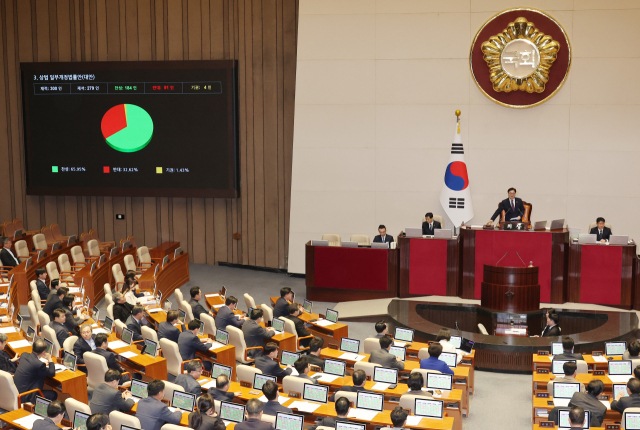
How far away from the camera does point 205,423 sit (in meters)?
5.90

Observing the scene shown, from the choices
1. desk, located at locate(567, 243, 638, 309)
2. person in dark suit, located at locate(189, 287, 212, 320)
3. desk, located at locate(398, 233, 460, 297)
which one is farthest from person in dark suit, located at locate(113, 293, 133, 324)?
desk, located at locate(567, 243, 638, 309)

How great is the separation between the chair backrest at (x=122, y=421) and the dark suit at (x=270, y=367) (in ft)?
5.71

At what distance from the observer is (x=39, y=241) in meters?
14.4

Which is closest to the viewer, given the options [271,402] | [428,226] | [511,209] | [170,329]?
[271,402]

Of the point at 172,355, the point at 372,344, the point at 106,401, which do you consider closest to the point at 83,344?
the point at 172,355

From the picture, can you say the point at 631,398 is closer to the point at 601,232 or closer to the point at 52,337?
the point at 601,232

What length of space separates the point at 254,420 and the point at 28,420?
7.00ft

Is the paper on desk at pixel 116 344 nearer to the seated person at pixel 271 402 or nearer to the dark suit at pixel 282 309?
the dark suit at pixel 282 309

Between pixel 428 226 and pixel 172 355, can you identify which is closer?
pixel 172 355

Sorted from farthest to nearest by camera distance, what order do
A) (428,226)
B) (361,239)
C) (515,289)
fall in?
(361,239) → (428,226) → (515,289)

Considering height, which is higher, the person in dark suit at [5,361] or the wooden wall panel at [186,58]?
the wooden wall panel at [186,58]

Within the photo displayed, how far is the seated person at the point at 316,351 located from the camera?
805cm

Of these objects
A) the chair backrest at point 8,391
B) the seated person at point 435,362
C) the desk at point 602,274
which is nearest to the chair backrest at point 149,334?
the chair backrest at point 8,391

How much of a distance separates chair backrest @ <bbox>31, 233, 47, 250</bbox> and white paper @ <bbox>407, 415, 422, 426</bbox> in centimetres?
1043
